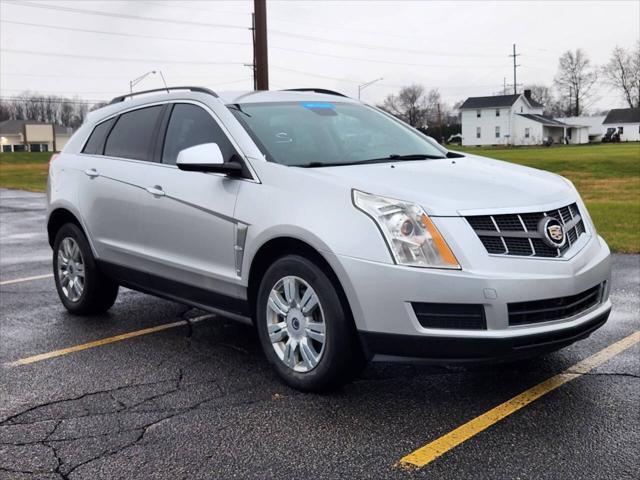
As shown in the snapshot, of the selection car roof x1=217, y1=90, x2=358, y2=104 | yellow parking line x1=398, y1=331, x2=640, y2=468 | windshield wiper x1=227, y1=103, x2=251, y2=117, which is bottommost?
yellow parking line x1=398, y1=331, x2=640, y2=468

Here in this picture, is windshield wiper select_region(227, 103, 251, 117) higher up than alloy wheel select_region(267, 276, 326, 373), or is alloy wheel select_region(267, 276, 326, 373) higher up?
windshield wiper select_region(227, 103, 251, 117)

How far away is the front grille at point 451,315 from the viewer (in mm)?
3539

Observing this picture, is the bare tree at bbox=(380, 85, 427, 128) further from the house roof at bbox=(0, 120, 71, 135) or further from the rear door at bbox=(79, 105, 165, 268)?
the rear door at bbox=(79, 105, 165, 268)

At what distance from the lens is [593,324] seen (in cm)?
394

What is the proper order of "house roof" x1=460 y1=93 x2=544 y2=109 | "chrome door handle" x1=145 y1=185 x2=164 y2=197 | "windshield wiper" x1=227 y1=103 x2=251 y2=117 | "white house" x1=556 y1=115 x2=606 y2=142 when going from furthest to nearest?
"white house" x1=556 y1=115 x2=606 y2=142 → "house roof" x1=460 y1=93 x2=544 y2=109 → "chrome door handle" x1=145 y1=185 x2=164 y2=197 → "windshield wiper" x1=227 y1=103 x2=251 y2=117

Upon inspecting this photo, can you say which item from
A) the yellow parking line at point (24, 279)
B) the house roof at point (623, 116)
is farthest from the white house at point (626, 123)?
the yellow parking line at point (24, 279)

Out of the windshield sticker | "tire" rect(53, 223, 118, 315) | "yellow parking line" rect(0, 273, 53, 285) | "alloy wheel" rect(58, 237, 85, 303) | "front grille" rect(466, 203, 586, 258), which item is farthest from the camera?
"yellow parking line" rect(0, 273, 53, 285)

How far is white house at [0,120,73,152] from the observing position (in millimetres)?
105375

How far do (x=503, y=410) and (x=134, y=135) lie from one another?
11.7 feet

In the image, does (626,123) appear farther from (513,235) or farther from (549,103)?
(513,235)

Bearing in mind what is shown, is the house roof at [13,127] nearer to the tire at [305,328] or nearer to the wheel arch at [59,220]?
the wheel arch at [59,220]

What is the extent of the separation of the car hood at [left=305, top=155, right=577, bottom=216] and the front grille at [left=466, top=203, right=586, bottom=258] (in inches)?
2.2

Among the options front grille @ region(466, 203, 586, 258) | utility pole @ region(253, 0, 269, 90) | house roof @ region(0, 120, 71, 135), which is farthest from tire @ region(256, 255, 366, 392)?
house roof @ region(0, 120, 71, 135)

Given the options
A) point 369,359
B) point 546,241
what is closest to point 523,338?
point 546,241
